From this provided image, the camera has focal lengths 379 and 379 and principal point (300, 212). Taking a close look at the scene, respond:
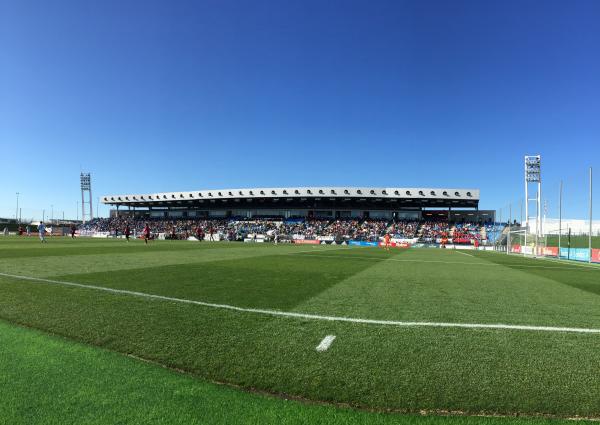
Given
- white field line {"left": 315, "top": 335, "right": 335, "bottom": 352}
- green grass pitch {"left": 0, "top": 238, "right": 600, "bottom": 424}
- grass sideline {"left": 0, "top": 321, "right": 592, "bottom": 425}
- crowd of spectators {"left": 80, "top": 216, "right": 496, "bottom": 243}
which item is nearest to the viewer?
grass sideline {"left": 0, "top": 321, "right": 592, "bottom": 425}

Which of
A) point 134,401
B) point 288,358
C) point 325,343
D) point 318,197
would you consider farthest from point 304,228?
point 134,401

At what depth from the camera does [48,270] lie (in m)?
11.3

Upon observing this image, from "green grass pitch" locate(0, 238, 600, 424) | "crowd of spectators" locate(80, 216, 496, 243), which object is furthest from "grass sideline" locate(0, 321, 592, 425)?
"crowd of spectators" locate(80, 216, 496, 243)

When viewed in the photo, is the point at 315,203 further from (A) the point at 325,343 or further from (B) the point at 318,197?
(A) the point at 325,343

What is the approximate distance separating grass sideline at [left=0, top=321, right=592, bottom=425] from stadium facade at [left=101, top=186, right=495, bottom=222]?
240 feet

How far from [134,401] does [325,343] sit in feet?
7.25

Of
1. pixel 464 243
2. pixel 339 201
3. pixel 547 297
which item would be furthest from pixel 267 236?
pixel 547 297

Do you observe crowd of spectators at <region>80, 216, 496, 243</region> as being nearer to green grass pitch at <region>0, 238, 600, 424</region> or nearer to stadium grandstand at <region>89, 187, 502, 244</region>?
stadium grandstand at <region>89, 187, 502, 244</region>

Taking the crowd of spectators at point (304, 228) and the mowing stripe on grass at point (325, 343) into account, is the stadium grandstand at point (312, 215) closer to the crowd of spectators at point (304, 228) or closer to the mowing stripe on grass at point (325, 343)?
the crowd of spectators at point (304, 228)

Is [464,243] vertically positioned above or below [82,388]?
below

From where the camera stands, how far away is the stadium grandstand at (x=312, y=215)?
2613 inches

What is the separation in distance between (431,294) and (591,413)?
534cm

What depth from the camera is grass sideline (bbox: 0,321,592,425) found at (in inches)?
114

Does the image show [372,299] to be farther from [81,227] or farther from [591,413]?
[81,227]
